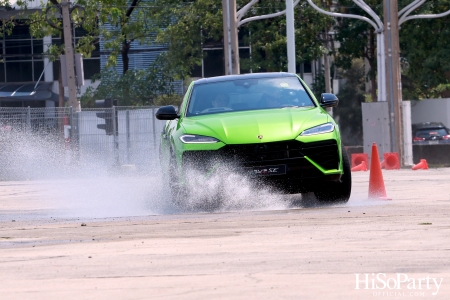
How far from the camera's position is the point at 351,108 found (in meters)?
63.2

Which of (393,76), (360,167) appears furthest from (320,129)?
(393,76)

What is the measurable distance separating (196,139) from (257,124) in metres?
0.70

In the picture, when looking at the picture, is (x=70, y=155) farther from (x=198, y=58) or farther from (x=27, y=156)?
(x=198, y=58)

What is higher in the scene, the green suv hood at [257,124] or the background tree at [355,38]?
the background tree at [355,38]

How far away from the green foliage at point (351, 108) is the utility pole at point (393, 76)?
30075 mm

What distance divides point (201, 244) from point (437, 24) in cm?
4078

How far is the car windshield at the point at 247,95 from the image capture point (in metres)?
12.9

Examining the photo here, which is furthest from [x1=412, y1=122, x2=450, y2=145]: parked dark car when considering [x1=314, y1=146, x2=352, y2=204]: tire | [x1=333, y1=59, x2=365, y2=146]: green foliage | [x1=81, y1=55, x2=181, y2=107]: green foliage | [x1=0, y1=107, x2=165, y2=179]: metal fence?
[x1=314, y1=146, x2=352, y2=204]: tire

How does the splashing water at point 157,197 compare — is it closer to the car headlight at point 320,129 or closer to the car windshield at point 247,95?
the car headlight at point 320,129

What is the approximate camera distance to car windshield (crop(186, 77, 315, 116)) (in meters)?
12.9

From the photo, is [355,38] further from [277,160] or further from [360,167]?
[277,160]

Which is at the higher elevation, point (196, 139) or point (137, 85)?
point (137, 85)

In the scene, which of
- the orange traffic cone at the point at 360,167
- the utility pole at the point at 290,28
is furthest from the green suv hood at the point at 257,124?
the utility pole at the point at 290,28

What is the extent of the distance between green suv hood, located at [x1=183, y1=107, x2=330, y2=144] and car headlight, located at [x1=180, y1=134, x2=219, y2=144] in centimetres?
4
